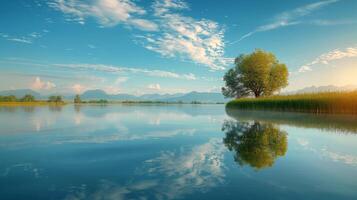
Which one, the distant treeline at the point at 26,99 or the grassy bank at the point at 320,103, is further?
the distant treeline at the point at 26,99

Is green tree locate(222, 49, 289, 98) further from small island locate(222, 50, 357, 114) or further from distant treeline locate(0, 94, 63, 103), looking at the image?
distant treeline locate(0, 94, 63, 103)

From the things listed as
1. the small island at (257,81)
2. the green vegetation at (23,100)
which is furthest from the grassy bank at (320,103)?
the green vegetation at (23,100)

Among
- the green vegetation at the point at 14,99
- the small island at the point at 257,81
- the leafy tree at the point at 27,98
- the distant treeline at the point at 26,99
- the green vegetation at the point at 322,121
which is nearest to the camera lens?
the green vegetation at the point at 322,121

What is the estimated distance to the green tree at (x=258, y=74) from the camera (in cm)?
5072

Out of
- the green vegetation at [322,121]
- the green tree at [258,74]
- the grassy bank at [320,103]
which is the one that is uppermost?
the green tree at [258,74]

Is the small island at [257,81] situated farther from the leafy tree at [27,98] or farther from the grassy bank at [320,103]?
the leafy tree at [27,98]

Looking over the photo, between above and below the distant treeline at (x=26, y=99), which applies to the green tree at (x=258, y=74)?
above

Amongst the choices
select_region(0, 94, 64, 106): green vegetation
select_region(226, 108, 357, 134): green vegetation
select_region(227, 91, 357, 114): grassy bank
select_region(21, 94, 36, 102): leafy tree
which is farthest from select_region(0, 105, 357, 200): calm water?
select_region(21, 94, 36, 102): leafy tree

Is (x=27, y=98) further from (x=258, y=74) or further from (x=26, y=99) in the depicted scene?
(x=258, y=74)

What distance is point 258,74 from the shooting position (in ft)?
167

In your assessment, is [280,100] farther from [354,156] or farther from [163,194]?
[163,194]

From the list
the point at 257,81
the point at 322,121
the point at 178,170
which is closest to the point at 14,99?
the point at 257,81

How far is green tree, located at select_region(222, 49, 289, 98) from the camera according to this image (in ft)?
166

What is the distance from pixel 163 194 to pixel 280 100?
2997cm
